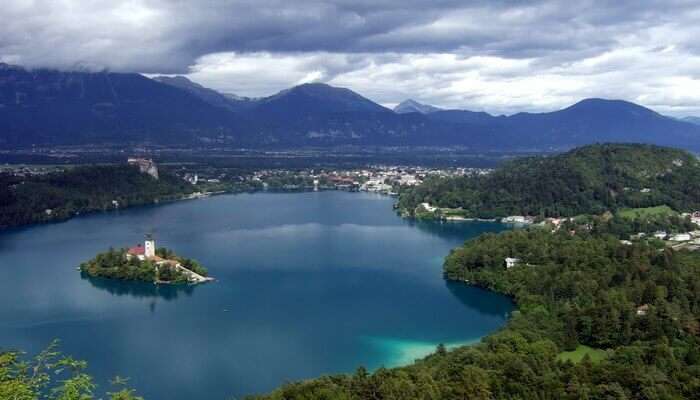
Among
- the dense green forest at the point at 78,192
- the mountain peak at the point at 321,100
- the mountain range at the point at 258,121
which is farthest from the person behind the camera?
the mountain peak at the point at 321,100

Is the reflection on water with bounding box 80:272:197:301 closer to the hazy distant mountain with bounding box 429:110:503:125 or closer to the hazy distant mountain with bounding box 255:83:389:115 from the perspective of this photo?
the hazy distant mountain with bounding box 255:83:389:115

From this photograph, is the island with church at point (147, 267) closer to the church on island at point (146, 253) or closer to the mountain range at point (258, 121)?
the church on island at point (146, 253)

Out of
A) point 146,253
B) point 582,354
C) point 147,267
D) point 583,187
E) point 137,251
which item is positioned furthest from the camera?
point 583,187

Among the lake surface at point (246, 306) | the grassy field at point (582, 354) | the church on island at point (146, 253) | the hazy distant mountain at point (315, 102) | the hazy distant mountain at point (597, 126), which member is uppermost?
the hazy distant mountain at point (315, 102)

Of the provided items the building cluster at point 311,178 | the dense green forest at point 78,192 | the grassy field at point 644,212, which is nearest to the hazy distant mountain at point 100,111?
the building cluster at point 311,178

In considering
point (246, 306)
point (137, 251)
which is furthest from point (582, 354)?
point (137, 251)

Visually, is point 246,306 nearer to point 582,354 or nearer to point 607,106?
point 582,354

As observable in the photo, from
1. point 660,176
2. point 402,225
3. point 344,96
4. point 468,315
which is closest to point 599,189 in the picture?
point 660,176
